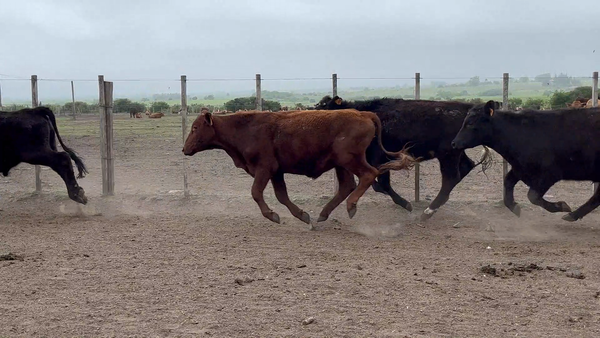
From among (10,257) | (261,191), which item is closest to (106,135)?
(261,191)

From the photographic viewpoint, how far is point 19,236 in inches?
367

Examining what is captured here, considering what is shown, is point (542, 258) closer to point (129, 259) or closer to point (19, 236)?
point (129, 259)

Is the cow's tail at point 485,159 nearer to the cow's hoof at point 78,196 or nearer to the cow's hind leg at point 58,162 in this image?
the cow's hoof at point 78,196

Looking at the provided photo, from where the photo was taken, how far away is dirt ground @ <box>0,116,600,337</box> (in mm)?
5465

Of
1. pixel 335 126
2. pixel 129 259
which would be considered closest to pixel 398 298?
pixel 129 259

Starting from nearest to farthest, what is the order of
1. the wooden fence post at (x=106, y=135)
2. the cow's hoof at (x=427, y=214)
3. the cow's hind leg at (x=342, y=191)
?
the cow's hind leg at (x=342, y=191), the cow's hoof at (x=427, y=214), the wooden fence post at (x=106, y=135)

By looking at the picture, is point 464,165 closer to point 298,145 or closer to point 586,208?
point 586,208

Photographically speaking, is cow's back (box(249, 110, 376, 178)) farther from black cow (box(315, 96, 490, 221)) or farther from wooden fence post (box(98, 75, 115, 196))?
wooden fence post (box(98, 75, 115, 196))

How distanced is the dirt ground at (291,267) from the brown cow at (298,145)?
527mm

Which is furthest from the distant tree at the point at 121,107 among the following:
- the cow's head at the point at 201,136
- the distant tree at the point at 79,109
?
the cow's head at the point at 201,136

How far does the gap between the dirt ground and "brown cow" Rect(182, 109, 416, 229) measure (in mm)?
527

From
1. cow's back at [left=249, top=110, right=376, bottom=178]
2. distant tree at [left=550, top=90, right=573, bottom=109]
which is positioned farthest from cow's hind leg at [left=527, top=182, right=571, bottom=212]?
distant tree at [left=550, top=90, right=573, bottom=109]

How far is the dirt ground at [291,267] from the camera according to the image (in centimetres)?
Result: 546

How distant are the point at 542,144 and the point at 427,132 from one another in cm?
167
